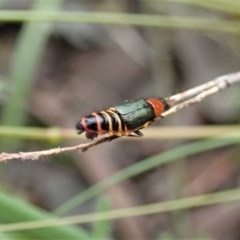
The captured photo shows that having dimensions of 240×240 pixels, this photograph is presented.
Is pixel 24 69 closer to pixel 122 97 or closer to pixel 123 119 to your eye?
pixel 122 97

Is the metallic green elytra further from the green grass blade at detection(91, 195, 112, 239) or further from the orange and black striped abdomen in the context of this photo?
the green grass blade at detection(91, 195, 112, 239)

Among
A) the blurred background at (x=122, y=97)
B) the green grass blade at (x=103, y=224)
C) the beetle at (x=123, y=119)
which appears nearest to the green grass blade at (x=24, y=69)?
the blurred background at (x=122, y=97)

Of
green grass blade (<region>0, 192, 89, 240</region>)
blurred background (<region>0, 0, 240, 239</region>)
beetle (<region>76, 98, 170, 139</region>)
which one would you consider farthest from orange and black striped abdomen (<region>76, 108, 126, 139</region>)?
blurred background (<region>0, 0, 240, 239</region>)

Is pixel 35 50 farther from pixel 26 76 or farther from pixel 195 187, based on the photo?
pixel 195 187

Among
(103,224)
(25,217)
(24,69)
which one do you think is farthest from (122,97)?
(25,217)

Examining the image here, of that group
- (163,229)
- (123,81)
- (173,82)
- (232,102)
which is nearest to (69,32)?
(123,81)

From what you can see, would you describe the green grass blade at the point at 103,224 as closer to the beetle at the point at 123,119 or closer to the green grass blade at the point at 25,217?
the green grass blade at the point at 25,217
